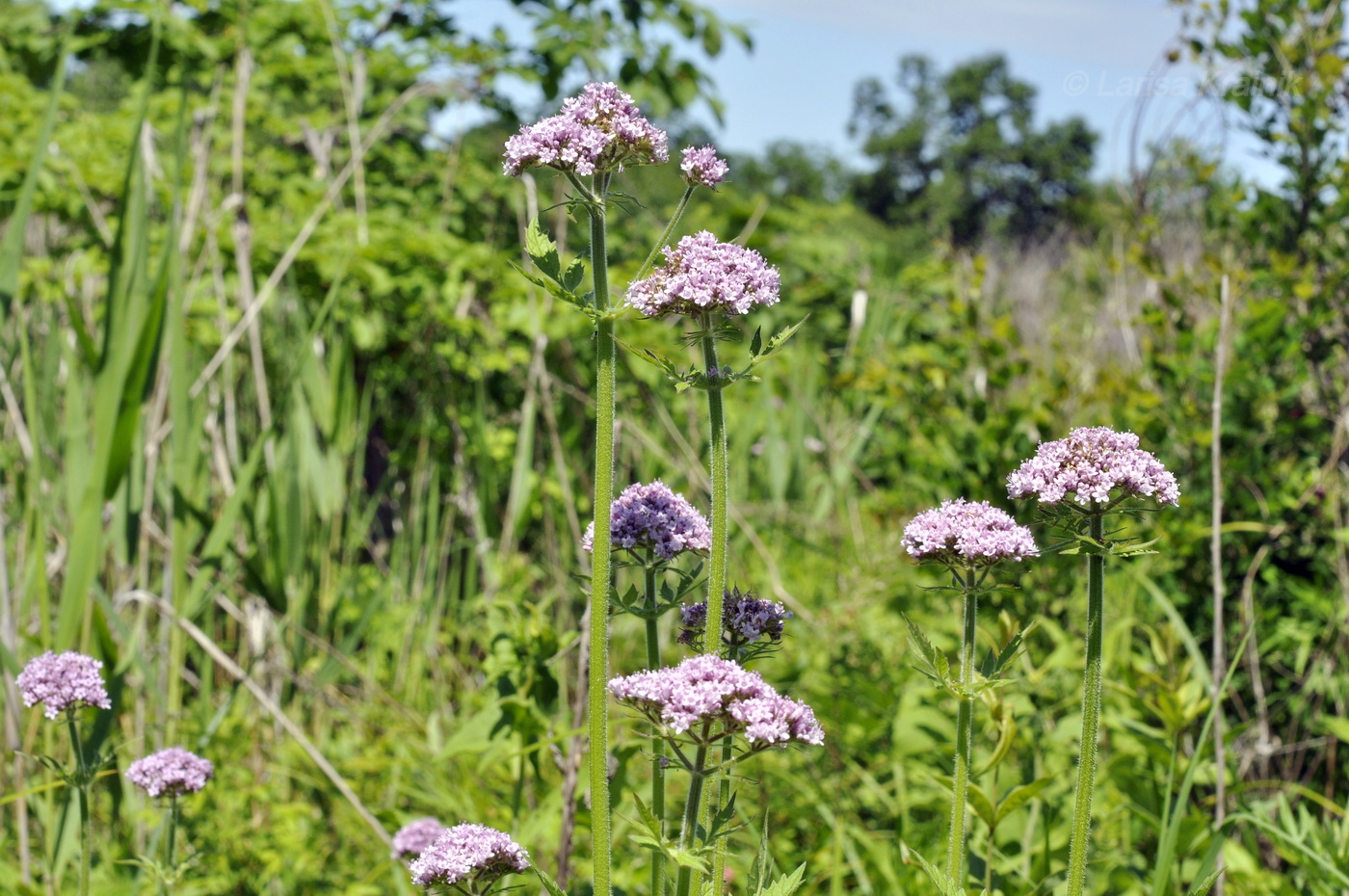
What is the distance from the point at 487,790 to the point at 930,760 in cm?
134

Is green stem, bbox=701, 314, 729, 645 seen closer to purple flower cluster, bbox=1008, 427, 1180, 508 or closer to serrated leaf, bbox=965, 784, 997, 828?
purple flower cluster, bbox=1008, 427, 1180, 508

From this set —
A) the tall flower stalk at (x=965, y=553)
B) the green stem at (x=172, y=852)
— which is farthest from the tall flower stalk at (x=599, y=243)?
the green stem at (x=172, y=852)

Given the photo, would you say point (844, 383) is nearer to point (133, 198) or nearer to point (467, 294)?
point (467, 294)

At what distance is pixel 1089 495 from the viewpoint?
1.36 metres

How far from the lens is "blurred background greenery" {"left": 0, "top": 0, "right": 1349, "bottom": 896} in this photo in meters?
2.62

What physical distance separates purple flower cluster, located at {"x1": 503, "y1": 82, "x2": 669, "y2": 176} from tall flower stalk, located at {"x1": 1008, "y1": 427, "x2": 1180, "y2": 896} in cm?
61

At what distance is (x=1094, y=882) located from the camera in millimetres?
2557

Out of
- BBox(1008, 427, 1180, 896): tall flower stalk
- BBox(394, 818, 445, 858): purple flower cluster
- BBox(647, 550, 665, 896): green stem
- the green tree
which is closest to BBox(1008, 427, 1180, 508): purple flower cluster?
BBox(1008, 427, 1180, 896): tall flower stalk

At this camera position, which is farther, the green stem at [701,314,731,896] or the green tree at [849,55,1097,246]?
the green tree at [849,55,1097,246]

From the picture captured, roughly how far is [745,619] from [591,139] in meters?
0.62

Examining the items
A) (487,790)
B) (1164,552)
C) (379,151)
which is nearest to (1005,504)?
(1164,552)

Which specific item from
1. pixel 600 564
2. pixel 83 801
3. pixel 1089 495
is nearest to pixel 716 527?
pixel 600 564

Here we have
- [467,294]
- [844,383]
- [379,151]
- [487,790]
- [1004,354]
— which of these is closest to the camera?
[487,790]

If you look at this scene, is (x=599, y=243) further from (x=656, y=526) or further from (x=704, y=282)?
(x=656, y=526)
